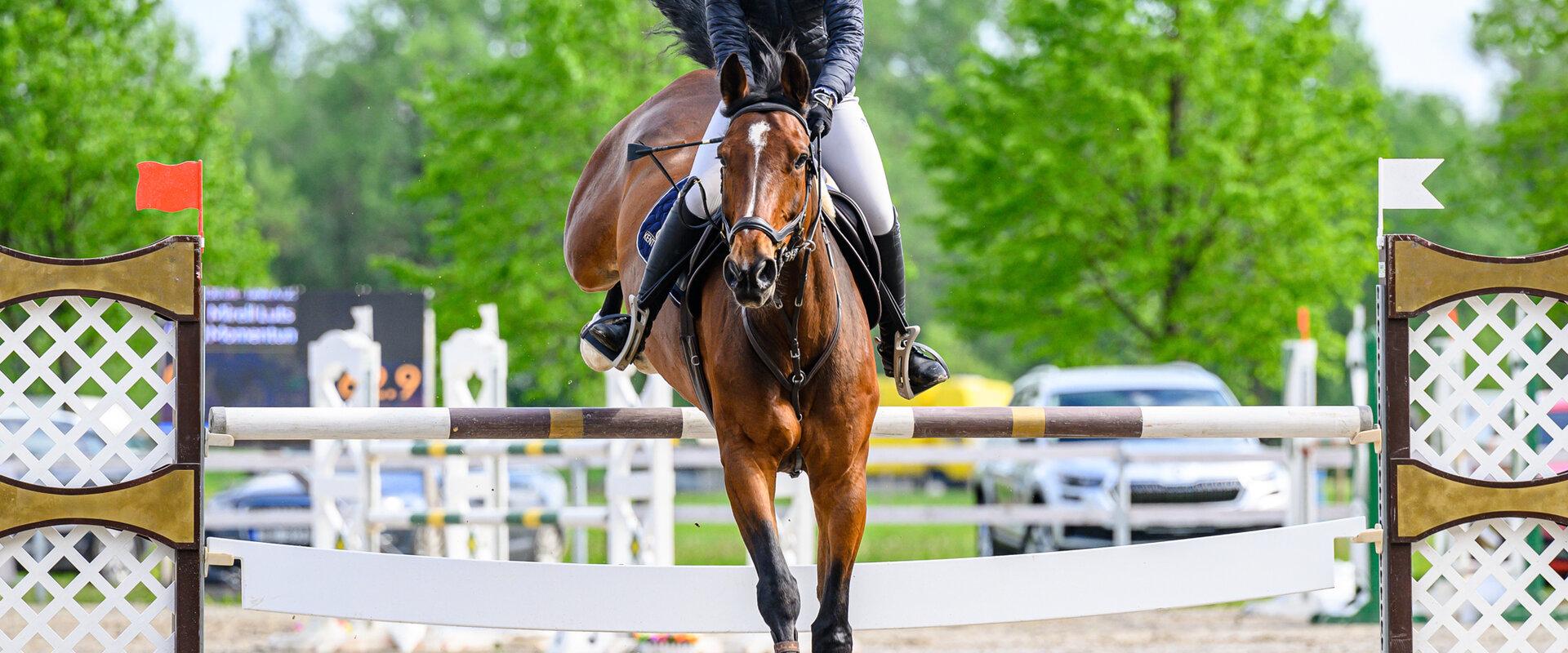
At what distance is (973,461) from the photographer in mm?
11883

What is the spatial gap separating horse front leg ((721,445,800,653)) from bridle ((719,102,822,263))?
59 centimetres

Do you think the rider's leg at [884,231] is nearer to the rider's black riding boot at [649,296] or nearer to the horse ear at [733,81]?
the rider's black riding boot at [649,296]

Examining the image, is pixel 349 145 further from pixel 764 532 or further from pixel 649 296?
pixel 764 532

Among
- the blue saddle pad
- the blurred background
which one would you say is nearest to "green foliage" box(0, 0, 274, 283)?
the blurred background

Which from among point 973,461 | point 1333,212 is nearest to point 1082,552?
point 973,461

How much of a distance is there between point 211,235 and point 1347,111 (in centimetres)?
1374

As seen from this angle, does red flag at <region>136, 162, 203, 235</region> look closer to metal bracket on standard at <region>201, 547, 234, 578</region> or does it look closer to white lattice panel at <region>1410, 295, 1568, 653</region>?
metal bracket on standard at <region>201, 547, 234, 578</region>

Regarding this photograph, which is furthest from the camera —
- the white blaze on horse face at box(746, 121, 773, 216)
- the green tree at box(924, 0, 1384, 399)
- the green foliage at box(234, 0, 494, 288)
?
the green foliage at box(234, 0, 494, 288)

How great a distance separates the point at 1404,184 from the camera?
4469 mm

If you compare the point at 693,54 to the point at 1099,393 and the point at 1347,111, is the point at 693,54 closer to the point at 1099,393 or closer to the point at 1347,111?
the point at 1099,393

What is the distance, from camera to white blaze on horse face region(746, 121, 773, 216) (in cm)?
369

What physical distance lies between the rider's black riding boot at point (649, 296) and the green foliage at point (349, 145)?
35.2m

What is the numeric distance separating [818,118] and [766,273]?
702 mm

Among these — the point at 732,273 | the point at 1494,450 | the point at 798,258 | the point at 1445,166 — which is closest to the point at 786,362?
the point at 798,258
